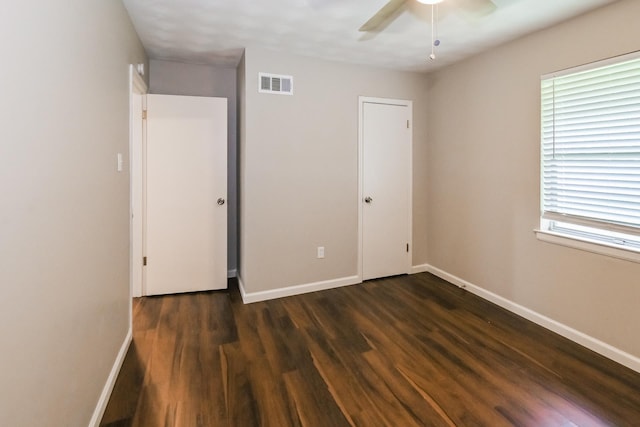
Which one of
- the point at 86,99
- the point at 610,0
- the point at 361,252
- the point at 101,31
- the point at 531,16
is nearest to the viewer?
the point at 86,99

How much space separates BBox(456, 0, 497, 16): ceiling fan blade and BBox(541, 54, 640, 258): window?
30.1 inches

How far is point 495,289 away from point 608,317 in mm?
914

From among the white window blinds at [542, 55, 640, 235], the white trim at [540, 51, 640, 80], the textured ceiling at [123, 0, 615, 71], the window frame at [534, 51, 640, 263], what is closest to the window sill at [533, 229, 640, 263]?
the window frame at [534, 51, 640, 263]

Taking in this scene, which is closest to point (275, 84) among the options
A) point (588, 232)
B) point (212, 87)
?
point (212, 87)

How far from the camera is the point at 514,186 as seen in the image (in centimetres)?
281

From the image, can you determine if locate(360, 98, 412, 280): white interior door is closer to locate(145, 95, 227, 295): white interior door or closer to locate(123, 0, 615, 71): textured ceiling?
locate(123, 0, 615, 71): textured ceiling

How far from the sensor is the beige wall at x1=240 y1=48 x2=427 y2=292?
3033mm

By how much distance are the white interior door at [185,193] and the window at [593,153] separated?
3001 mm

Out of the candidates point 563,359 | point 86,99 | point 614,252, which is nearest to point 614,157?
point 614,252

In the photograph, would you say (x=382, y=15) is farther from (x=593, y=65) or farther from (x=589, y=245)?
(x=589, y=245)

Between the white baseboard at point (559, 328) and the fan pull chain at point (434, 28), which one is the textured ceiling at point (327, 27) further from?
the white baseboard at point (559, 328)

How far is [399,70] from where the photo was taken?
360 centimetres

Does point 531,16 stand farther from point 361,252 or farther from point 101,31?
point 101,31

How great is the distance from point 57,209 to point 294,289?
2359 mm
